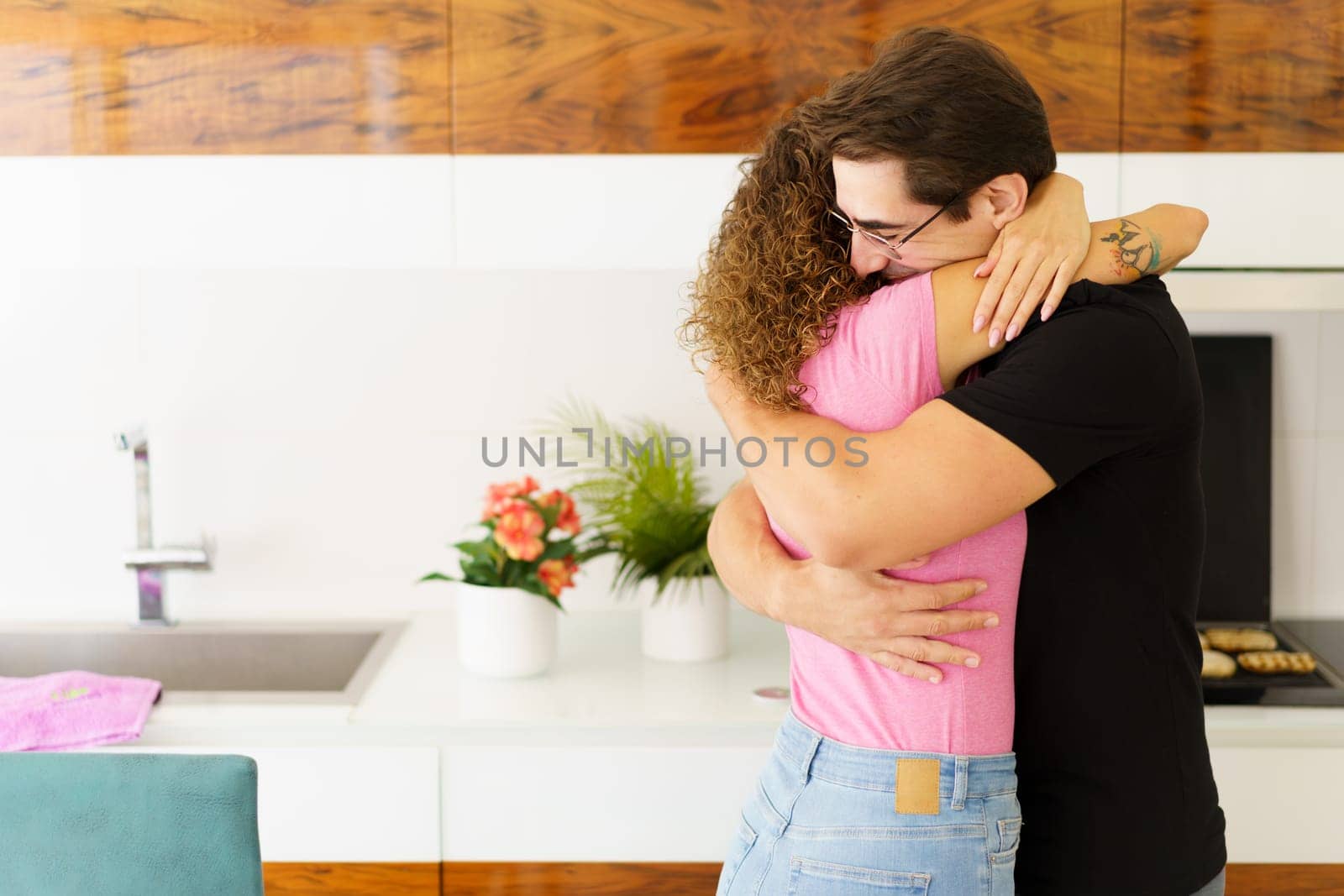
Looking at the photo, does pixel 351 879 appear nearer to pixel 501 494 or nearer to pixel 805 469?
pixel 501 494

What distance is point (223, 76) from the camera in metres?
1.75

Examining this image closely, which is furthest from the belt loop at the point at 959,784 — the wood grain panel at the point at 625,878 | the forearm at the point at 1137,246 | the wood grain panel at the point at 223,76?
the wood grain panel at the point at 223,76

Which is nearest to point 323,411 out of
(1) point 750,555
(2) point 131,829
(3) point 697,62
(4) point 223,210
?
(4) point 223,210

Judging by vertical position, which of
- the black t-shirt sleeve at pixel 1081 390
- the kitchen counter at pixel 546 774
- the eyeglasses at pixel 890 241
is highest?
the eyeglasses at pixel 890 241

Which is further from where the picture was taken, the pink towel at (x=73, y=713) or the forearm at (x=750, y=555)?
the pink towel at (x=73, y=713)

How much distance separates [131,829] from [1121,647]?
0.93 m

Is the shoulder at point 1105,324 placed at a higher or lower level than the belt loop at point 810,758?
higher

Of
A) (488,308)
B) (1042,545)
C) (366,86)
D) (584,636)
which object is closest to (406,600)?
(584,636)

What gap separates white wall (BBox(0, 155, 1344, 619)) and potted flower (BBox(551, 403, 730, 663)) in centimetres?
11

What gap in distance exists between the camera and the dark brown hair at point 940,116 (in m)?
0.95

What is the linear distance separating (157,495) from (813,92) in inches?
54.2

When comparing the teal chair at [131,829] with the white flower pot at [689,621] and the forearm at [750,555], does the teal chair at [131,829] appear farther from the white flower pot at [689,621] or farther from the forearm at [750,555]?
the white flower pot at [689,621]

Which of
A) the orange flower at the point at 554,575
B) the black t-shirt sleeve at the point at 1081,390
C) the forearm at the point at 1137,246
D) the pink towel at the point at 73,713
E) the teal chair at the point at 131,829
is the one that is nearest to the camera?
the black t-shirt sleeve at the point at 1081,390

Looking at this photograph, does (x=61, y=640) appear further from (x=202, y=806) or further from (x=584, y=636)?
(x=202, y=806)
